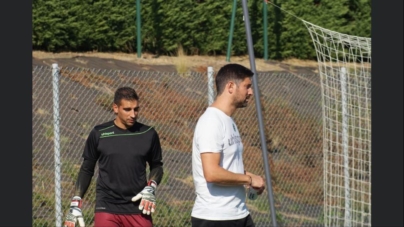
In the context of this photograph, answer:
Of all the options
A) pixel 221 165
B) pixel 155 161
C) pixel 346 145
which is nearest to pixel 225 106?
pixel 221 165

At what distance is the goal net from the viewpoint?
1201cm

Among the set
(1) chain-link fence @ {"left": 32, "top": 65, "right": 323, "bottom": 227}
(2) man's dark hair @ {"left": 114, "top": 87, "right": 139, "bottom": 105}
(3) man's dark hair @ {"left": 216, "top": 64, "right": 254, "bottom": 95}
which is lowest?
(1) chain-link fence @ {"left": 32, "top": 65, "right": 323, "bottom": 227}

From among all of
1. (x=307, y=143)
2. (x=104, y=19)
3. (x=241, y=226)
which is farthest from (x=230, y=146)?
(x=104, y=19)

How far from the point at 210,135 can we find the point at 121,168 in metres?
1.70

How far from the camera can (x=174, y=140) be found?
1293cm

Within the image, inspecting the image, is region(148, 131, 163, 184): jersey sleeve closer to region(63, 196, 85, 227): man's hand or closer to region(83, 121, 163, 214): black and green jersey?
region(83, 121, 163, 214): black and green jersey

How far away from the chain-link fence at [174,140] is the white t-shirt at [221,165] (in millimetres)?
3912

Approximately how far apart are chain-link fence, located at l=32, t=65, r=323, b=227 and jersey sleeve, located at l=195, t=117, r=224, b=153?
4071 millimetres

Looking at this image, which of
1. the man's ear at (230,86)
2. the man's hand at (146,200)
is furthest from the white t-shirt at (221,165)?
the man's hand at (146,200)

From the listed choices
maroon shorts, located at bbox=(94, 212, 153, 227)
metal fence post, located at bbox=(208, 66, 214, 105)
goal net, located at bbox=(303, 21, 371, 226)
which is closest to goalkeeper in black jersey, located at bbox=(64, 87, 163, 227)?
maroon shorts, located at bbox=(94, 212, 153, 227)

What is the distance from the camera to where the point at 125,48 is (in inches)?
756

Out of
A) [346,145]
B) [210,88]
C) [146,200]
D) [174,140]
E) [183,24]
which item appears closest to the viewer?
[146,200]

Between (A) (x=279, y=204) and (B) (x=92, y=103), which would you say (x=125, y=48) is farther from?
(A) (x=279, y=204)

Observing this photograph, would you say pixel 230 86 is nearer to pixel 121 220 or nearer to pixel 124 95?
pixel 124 95
